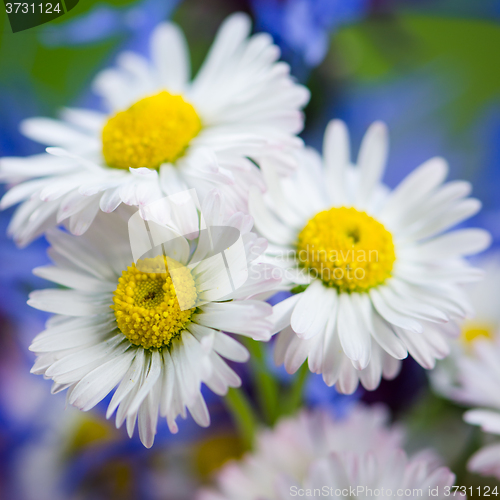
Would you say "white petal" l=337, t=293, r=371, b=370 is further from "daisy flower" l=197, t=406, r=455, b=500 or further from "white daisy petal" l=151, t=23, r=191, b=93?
"white daisy petal" l=151, t=23, r=191, b=93

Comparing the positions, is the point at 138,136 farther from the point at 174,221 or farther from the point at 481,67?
the point at 481,67

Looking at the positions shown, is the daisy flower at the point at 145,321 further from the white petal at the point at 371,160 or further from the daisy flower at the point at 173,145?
the white petal at the point at 371,160

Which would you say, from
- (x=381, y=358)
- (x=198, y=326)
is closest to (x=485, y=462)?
(x=381, y=358)

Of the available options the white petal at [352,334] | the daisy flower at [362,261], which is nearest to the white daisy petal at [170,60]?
the daisy flower at [362,261]

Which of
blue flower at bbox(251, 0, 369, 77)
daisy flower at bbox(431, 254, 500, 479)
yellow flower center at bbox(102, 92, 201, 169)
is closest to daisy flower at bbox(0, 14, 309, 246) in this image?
yellow flower center at bbox(102, 92, 201, 169)

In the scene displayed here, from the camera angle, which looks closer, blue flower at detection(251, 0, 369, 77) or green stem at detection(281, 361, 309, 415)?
green stem at detection(281, 361, 309, 415)

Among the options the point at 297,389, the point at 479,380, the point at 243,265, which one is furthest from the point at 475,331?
the point at 243,265
